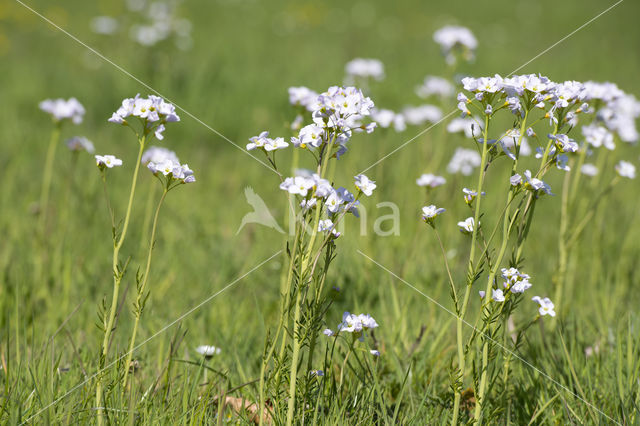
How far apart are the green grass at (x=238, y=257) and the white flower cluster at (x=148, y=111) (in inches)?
26.1

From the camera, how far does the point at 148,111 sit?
1580mm

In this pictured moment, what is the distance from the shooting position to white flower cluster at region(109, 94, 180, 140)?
1.56 m

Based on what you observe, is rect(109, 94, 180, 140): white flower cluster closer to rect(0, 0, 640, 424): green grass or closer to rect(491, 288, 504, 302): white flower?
rect(0, 0, 640, 424): green grass

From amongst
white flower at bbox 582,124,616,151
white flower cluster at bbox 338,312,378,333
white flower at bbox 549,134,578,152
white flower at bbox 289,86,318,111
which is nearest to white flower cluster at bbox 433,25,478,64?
white flower at bbox 582,124,616,151

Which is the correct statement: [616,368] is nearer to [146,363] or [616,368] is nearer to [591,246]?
[591,246]

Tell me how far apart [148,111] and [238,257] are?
1.66 meters

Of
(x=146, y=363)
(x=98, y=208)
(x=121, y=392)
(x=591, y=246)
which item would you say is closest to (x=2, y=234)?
(x=98, y=208)

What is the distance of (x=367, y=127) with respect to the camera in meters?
1.59

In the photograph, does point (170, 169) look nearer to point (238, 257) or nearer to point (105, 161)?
point (105, 161)

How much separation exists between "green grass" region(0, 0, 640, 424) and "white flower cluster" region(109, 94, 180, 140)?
664 millimetres

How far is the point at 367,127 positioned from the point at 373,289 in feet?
4.22

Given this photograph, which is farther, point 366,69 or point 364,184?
point 366,69

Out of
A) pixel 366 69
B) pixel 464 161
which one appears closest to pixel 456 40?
pixel 366 69

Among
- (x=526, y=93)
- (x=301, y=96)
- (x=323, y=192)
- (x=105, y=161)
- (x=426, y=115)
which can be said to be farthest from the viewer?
(x=426, y=115)
